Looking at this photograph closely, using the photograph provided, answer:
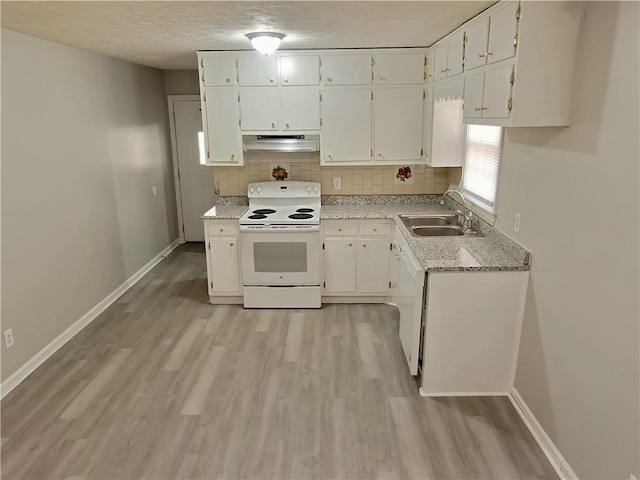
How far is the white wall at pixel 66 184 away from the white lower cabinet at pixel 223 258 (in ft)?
3.42

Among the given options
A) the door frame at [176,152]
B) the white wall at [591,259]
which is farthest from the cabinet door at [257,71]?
the white wall at [591,259]

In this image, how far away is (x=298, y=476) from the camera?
7.62 feet

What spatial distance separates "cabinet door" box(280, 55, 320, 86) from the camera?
416cm

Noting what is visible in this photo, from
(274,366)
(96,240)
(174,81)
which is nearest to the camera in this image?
(274,366)

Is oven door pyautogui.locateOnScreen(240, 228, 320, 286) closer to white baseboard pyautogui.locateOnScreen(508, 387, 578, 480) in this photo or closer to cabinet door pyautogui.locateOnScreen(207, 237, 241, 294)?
cabinet door pyautogui.locateOnScreen(207, 237, 241, 294)

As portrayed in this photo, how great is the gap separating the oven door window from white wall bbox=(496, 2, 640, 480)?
2.09 meters

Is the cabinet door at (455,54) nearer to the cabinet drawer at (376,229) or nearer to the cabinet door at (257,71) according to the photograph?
the cabinet drawer at (376,229)

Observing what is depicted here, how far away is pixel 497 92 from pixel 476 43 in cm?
56

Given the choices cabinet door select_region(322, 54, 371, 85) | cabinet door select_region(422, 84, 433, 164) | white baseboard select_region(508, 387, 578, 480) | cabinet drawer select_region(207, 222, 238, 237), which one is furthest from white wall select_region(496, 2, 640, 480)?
cabinet drawer select_region(207, 222, 238, 237)

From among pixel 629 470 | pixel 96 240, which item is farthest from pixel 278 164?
pixel 629 470

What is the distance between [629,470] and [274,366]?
2.23m

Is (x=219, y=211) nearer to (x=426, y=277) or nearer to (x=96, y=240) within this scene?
(x=96, y=240)

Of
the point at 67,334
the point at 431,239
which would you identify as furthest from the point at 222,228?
the point at 431,239

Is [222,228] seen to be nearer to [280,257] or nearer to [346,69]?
[280,257]
